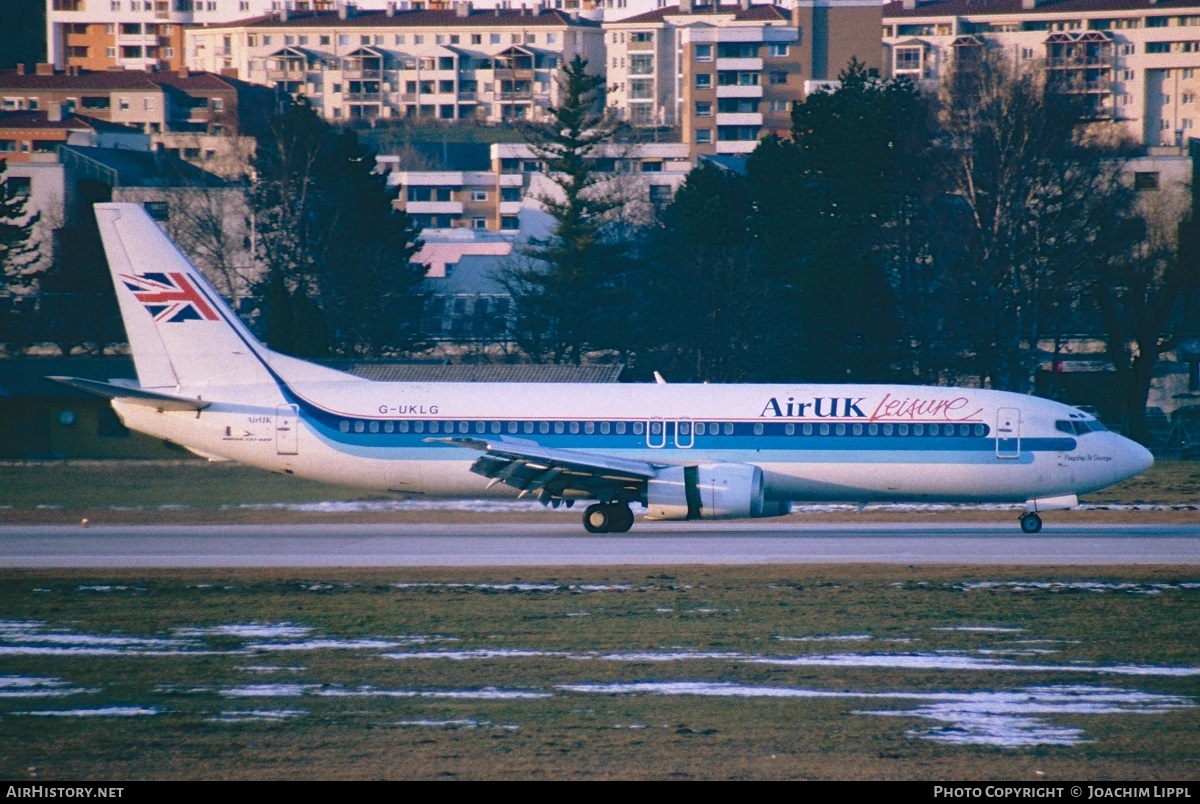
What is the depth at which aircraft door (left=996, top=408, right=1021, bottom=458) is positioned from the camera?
32656 millimetres

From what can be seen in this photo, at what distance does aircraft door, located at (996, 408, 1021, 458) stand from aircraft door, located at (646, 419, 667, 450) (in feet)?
25.3

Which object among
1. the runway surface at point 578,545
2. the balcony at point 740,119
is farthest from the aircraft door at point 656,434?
the balcony at point 740,119

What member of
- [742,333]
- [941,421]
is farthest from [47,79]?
[941,421]

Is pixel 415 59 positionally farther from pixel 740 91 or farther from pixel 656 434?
pixel 656 434

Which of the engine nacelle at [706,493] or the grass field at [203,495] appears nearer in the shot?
the engine nacelle at [706,493]

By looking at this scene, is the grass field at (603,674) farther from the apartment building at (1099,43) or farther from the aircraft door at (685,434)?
the apartment building at (1099,43)

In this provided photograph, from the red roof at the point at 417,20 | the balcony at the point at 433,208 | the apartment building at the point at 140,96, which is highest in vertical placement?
the red roof at the point at 417,20

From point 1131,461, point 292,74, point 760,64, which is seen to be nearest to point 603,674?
point 1131,461

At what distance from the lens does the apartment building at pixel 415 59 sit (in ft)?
579

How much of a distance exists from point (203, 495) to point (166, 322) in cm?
745

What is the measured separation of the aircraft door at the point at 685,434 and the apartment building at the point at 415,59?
480 feet

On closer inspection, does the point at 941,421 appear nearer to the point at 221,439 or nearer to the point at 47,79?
the point at 221,439

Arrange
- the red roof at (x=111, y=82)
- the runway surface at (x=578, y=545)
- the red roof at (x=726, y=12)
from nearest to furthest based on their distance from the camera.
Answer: the runway surface at (x=578, y=545), the red roof at (x=111, y=82), the red roof at (x=726, y=12)

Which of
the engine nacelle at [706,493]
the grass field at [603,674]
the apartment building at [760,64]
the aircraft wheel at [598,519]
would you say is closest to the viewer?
the grass field at [603,674]
